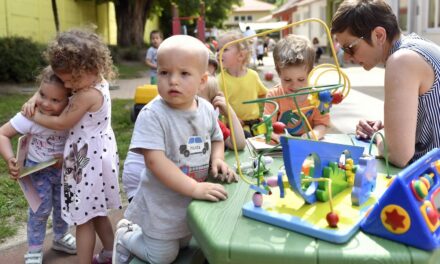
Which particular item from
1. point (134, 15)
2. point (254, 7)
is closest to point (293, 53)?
point (134, 15)

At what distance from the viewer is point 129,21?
22875 millimetres

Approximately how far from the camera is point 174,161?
1788 mm

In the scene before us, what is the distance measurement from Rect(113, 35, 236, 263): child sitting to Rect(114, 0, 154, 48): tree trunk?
21803 millimetres

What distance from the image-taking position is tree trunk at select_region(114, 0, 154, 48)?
22625 mm

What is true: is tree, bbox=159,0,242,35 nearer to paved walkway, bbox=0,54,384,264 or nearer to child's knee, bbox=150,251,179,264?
paved walkway, bbox=0,54,384,264

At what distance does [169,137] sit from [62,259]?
1.38 m

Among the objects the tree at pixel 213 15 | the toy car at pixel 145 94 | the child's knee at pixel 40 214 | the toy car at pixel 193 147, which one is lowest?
the child's knee at pixel 40 214

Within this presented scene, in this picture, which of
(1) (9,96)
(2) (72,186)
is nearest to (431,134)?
(2) (72,186)

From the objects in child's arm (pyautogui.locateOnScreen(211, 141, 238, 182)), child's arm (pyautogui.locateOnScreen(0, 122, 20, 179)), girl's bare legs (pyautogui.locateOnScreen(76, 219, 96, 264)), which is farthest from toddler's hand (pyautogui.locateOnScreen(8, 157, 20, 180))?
child's arm (pyautogui.locateOnScreen(211, 141, 238, 182))

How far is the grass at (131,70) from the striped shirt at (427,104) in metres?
13.7

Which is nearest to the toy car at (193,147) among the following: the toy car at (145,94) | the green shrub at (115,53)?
the toy car at (145,94)

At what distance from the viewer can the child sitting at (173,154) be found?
1.69 m

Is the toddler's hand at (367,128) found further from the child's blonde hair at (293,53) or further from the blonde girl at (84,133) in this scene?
the blonde girl at (84,133)

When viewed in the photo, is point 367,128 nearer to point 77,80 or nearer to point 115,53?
point 77,80
